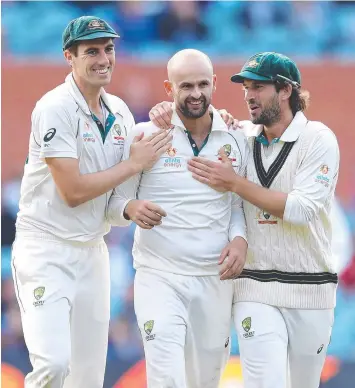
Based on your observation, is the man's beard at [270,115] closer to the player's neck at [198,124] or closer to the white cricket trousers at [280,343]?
the player's neck at [198,124]

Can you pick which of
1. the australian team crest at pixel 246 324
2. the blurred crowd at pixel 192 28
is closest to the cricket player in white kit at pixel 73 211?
the australian team crest at pixel 246 324

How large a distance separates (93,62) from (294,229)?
115 centimetres

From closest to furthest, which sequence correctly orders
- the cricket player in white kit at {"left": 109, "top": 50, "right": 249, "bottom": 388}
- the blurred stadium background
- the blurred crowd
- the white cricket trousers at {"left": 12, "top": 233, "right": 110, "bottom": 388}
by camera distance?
1. the white cricket trousers at {"left": 12, "top": 233, "right": 110, "bottom": 388}
2. the cricket player in white kit at {"left": 109, "top": 50, "right": 249, "bottom": 388}
3. the blurred stadium background
4. the blurred crowd

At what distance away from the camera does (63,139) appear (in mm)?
4281

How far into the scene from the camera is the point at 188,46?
8156 millimetres

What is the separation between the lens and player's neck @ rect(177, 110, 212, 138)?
4.49 metres

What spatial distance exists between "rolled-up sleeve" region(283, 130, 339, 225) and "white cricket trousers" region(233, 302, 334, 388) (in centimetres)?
43

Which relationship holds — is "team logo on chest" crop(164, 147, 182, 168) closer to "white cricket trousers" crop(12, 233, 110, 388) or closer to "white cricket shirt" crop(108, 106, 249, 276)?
"white cricket shirt" crop(108, 106, 249, 276)

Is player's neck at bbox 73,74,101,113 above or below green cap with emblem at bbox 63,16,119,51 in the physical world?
below

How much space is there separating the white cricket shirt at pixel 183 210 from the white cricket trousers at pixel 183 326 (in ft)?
0.21

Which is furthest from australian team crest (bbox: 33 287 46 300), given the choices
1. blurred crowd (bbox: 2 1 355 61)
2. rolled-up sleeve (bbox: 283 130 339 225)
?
blurred crowd (bbox: 2 1 355 61)

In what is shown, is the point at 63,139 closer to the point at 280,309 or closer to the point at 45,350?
the point at 45,350

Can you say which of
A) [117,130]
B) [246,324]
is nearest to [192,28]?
[117,130]

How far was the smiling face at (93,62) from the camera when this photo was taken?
4.40 meters
